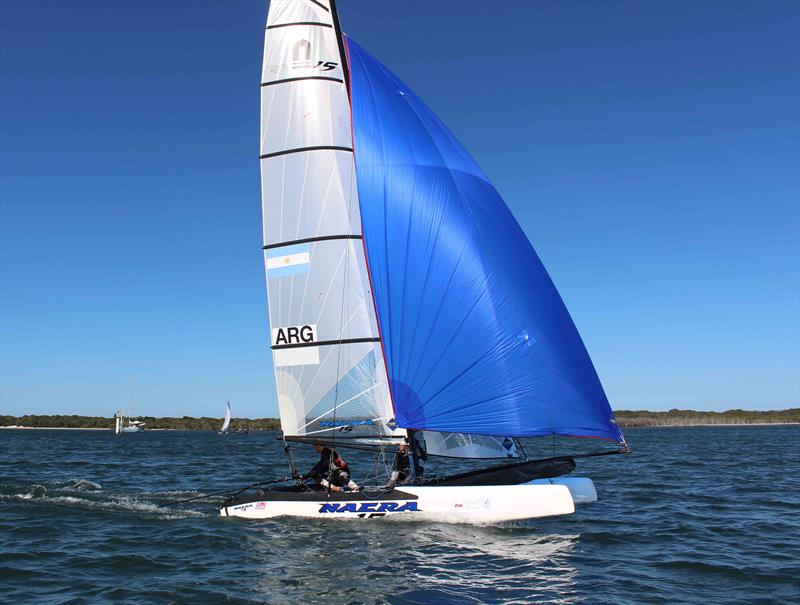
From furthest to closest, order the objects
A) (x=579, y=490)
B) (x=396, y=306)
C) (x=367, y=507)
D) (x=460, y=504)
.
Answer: (x=579, y=490), (x=396, y=306), (x=367, y=507), (x=460, y=504)

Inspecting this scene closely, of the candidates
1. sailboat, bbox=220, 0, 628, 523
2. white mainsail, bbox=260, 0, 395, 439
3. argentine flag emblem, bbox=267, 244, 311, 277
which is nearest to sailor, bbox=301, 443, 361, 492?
sailboat, bbox=220, 0, 628, 523

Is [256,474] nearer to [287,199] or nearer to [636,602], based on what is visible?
[287,199]

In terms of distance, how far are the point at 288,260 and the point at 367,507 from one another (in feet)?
18.6

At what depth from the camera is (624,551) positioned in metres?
11.0

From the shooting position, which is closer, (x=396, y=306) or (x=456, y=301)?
(x=456, y=301)

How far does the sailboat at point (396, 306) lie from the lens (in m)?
12.6

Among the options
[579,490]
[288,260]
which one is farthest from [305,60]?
[579,490]

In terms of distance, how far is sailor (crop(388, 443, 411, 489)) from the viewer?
13336 mm

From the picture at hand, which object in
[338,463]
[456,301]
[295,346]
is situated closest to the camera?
[456,301]

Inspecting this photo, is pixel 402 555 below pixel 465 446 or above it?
below

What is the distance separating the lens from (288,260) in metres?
14.5

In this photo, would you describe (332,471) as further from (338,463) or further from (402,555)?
(402,555)

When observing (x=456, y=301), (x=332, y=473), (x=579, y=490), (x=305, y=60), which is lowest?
(x=579, y=490)

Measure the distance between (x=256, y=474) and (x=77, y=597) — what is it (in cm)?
1697
